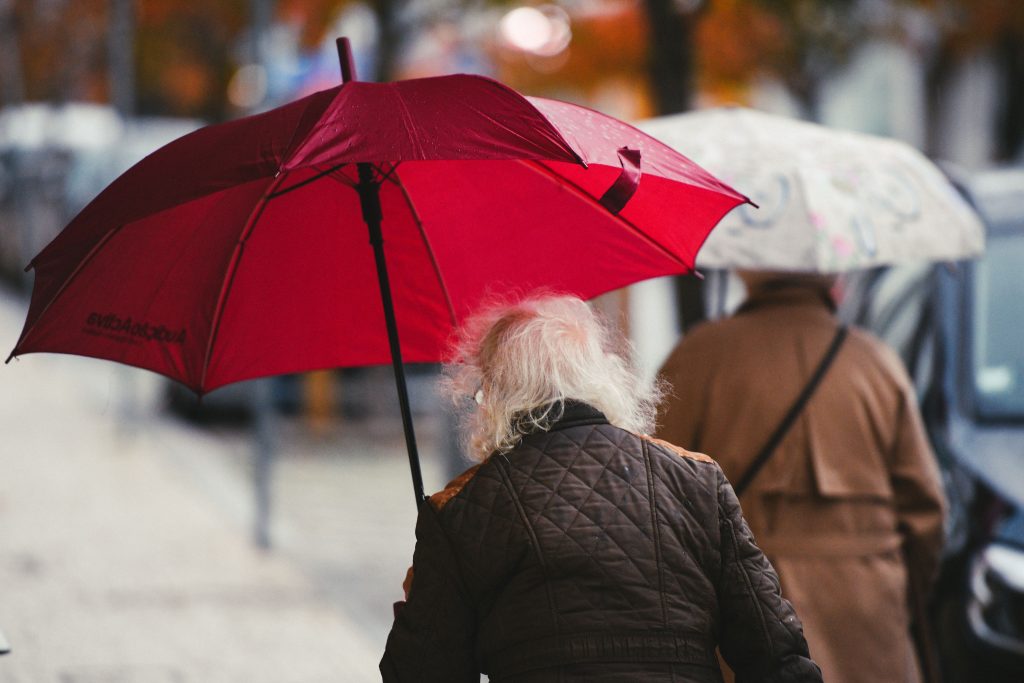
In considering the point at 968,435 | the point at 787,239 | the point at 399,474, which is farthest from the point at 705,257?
the point at 399,474

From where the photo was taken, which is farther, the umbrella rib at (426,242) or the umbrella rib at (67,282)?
the umbrella rib at (426,242)

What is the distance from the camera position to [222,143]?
2.91m

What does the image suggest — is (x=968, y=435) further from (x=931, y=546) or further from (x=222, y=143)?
(x=222, y=143)

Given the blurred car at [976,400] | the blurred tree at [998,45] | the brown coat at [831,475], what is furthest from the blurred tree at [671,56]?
the blurred tree at [998,45]

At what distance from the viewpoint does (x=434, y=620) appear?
257 cm

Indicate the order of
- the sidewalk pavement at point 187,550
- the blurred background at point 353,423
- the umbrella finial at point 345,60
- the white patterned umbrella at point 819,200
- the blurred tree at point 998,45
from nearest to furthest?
the umbrella finial at point 345,60, the white patterned umbrella at point 819,200, the blurred background at point 353,423, the sidewalk pavement at point 187,550, the blurred tree at point 998,45

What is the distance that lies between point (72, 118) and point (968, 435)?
27579 millimetres

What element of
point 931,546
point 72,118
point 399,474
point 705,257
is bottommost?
point 399,474

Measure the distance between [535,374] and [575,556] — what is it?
1.15 ft

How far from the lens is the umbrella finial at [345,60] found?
304cm

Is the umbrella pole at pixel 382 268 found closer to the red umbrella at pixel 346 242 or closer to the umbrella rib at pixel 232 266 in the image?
the red umbrella at pixel 346 242

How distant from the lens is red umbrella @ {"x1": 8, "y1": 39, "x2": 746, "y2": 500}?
114 inches

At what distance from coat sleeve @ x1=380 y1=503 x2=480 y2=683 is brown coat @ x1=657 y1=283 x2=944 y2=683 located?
146 cm

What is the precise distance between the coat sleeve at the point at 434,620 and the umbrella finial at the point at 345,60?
1008 millimetres
